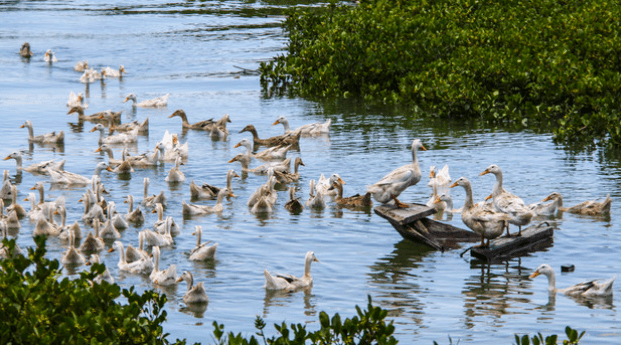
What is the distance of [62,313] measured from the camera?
732cm

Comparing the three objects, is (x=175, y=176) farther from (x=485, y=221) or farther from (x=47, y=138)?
(x=485, y=221)

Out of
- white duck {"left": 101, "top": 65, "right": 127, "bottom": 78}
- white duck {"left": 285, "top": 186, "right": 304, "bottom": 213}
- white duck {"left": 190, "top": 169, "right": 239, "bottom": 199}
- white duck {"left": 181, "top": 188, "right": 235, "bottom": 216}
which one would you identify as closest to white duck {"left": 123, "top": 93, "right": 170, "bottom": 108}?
white duck {"left": 101, "top": 65, "right": 127, "bottom": 78}

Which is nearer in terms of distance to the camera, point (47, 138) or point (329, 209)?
point (329, 209)

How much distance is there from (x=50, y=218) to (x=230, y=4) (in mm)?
47961

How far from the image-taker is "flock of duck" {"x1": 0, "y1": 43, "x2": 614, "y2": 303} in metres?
14.1

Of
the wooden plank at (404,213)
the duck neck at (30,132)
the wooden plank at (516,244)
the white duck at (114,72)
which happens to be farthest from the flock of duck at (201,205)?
the white duck at (114,72)

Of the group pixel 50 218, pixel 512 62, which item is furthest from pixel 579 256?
pixel 512 62

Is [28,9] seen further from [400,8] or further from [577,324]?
[577,324]

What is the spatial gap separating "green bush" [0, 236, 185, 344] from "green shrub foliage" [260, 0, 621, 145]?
18188 millimetres

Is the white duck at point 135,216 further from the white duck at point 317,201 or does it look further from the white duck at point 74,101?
the white duck at point 74,101

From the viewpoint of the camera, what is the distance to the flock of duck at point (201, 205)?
1407 cm

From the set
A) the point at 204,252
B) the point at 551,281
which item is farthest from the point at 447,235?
the point at 204,252

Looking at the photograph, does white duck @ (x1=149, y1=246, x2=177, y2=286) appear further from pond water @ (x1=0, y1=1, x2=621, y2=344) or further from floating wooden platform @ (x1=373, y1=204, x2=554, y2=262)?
floating wooden platform @ (x1=373, y1=204, x2=554, y2=262)

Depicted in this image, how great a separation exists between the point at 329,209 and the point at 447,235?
11.5ft
